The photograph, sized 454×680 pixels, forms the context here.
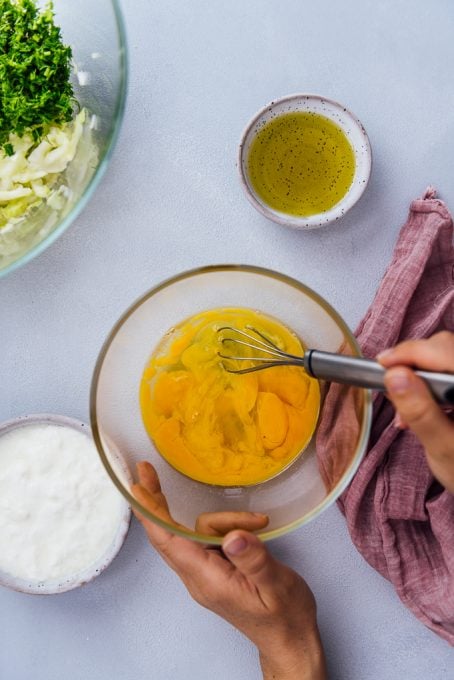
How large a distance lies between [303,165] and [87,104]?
433 mm

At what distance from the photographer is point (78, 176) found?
4.41ft

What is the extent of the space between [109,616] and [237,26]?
122 centimetres

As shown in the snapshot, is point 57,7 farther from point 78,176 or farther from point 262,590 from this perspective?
point 262,590

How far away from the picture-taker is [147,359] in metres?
1.27

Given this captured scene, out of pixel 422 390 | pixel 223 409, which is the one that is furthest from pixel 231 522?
pixel 422 390

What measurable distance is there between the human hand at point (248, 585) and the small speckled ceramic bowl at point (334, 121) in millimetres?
547

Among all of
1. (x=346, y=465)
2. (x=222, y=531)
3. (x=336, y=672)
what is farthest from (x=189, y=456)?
(x=336, y=672)

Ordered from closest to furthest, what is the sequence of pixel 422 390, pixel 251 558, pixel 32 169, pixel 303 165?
pixel 422 390 → pixel 251 558 → pixel 32 169 → pixel 303 165

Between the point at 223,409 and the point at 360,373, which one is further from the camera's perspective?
the point at 223,409

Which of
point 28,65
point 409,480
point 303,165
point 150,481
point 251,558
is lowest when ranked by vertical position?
point 409,480

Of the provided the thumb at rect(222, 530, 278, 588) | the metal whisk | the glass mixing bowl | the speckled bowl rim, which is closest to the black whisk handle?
the metal whisk

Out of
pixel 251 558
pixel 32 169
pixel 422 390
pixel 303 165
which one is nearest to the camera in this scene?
pixel 422 390

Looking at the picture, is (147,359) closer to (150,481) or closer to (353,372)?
(150,481)

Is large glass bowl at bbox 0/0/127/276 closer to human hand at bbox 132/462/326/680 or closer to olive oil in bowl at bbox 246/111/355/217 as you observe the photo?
olive oil in bowl at bbox 246/111/355/217
